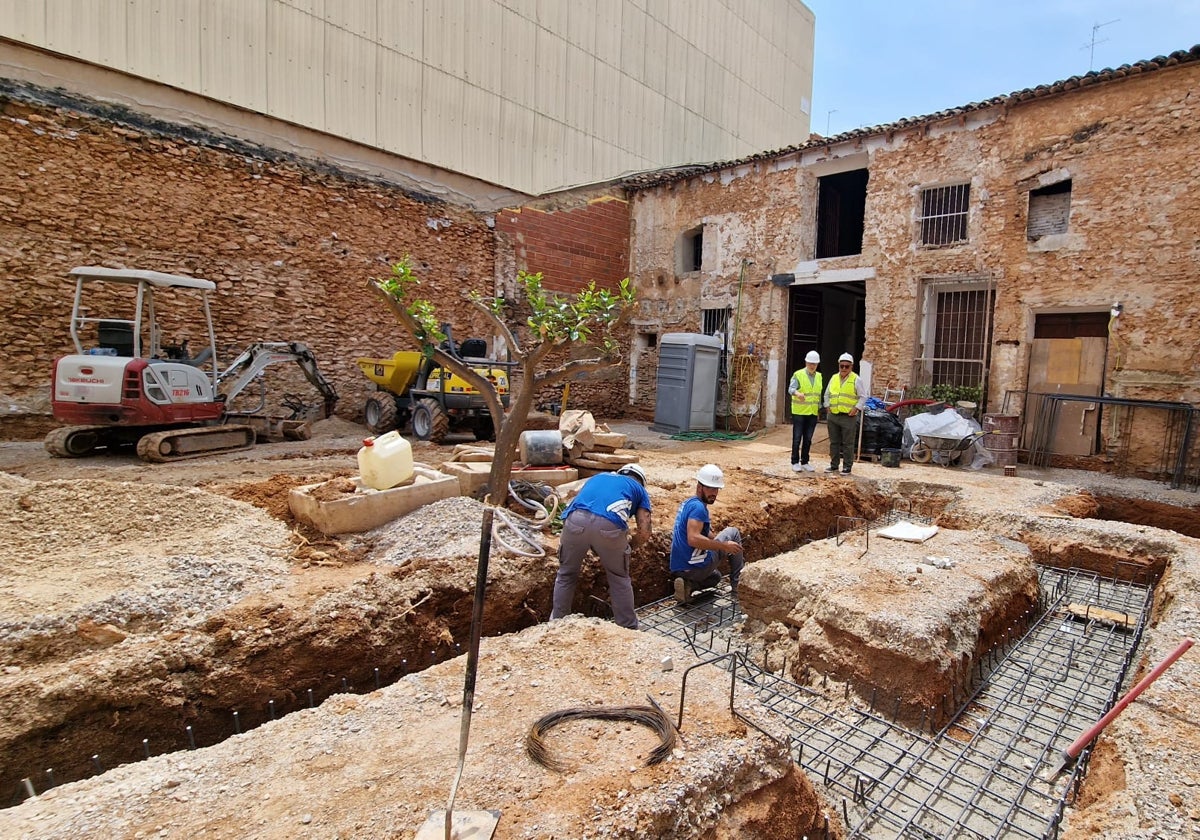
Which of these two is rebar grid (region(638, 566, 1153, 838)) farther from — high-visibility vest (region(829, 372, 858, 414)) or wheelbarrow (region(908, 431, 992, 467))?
wheelbarrow (region(908, 431, 992, 467))

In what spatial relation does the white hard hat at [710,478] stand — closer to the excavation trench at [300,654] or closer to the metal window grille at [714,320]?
the excavation trench at [300,654]

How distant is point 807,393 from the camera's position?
855 centimetres

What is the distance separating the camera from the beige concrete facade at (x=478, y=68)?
988 cm

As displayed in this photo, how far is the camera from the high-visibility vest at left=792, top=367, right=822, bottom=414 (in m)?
8.52

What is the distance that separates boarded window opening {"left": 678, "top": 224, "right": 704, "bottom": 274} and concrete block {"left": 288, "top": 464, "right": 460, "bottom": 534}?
36.1ft

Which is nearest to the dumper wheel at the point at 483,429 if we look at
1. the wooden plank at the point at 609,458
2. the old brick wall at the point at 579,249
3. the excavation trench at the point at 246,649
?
the old brick wall at the point at 579,249

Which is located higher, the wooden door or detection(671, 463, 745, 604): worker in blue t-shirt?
the wooden door

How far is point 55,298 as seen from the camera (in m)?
9.30

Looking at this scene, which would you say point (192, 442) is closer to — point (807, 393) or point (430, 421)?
point (430, 421)

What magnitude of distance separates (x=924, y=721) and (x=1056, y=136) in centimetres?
1031

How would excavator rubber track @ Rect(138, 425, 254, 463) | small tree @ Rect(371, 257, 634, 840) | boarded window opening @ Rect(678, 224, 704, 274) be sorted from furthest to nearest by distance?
1. boarded window opening @ Rect(678, 224, 704, 274)
2. excavator rubber track @ Rect(138, 425, 254, 463)
3. small tree @ Rect(371, 257, 634, 840)

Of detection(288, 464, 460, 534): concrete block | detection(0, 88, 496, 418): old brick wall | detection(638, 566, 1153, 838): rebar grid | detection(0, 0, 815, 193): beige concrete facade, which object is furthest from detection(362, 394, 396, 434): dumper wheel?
detection(638, 566, 1153, 838): rebar grid

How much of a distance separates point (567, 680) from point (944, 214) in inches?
453

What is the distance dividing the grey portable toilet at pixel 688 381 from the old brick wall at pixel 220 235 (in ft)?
14.2
